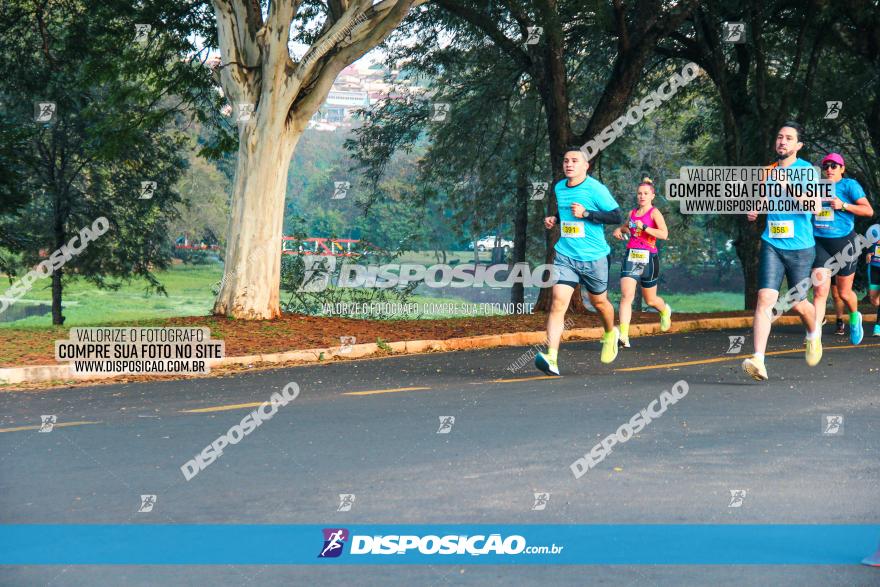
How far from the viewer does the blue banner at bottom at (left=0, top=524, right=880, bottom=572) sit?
5.29 meters

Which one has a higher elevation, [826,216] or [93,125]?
[93,125]

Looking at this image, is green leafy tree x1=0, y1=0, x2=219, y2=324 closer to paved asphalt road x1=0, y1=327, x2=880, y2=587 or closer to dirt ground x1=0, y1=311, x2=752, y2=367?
dirt ground x1=0, y1=311, x2=752, y2=367

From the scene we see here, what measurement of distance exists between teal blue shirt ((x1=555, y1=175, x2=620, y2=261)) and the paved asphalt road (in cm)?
135

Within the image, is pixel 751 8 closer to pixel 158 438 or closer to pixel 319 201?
pixel 158 438

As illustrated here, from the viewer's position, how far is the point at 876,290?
1689cm

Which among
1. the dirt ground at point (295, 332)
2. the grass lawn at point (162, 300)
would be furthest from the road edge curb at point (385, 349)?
the grass lawn at point (162, 300)

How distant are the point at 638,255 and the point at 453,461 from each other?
7355mm

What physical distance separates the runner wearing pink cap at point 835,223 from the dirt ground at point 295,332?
562 cm

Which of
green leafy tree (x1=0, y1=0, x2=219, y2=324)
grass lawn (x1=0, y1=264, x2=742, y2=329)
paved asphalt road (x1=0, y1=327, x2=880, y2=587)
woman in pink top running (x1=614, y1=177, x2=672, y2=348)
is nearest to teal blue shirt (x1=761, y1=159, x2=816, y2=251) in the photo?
paved asphalt road (x1=0, y1=327, x2=880, y2=587)

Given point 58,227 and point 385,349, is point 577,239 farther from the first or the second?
point 58,227

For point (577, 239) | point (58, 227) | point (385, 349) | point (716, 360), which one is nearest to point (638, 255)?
point (716, 360)

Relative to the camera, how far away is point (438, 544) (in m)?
5.54

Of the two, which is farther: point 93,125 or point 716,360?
point 93,125

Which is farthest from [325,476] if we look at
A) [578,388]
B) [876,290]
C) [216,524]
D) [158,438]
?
[876,290]
